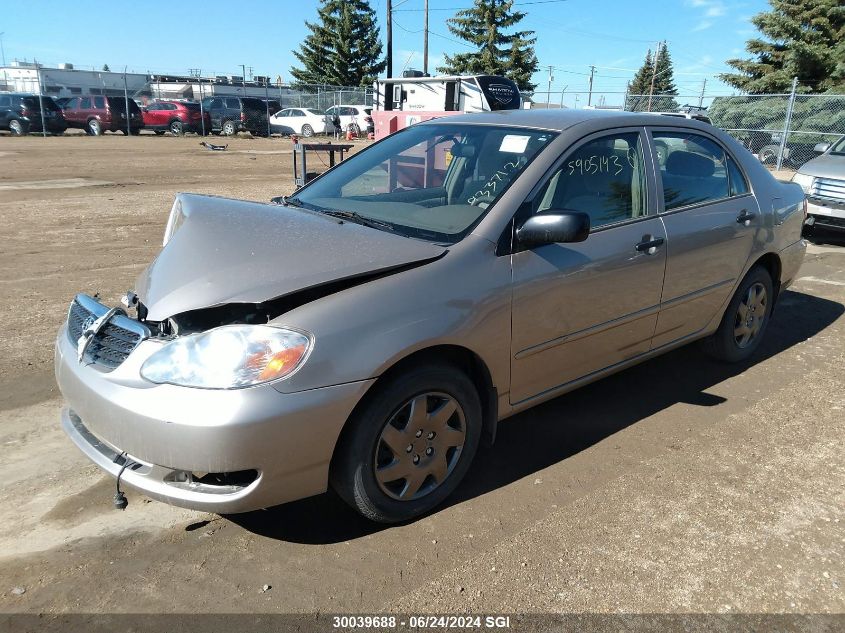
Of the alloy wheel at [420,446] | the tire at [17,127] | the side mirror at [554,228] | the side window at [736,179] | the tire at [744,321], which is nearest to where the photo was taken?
the alloy wheel at [420,446]

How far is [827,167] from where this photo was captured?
31.0ft

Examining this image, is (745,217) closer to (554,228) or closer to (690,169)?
(690,169)

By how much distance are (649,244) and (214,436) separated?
98.2 inches

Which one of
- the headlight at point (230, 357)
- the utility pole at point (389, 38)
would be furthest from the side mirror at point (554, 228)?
the utility pole at point (389, 38)

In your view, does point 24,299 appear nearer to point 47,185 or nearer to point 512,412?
point 512,412

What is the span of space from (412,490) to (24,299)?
4379 millimetres

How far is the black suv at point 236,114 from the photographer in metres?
30.1

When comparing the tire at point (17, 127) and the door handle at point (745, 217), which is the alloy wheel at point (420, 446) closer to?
the door handle at point (745, 217)

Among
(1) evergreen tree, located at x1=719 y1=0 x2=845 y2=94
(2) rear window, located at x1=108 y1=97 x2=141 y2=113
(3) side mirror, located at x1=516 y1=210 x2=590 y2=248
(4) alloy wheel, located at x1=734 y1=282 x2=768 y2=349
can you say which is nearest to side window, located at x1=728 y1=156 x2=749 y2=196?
(4) alloy wheel, located at x1=734 y1=282 x2=768 y2=349

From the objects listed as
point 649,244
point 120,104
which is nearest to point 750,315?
point 649,244

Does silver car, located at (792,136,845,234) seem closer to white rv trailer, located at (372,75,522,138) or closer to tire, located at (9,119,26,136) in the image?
white rv trailer, located at (372,75,522,138)

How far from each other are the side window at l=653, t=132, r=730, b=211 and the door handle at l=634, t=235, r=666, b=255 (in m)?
0.29

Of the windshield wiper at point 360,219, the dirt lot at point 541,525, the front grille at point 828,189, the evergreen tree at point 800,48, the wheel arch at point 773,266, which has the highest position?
the evergreen tree at point 800,48

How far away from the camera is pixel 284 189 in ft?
44.0
